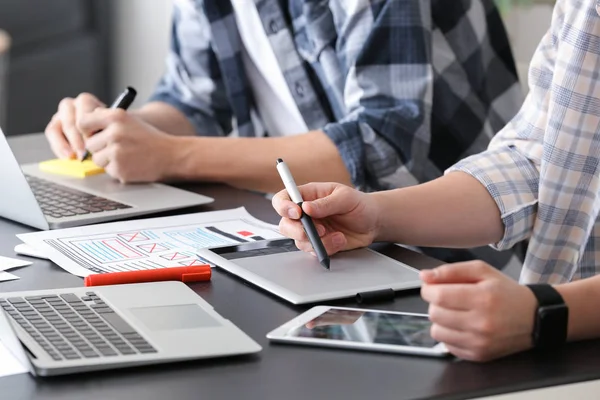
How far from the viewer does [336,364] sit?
2.77 feet

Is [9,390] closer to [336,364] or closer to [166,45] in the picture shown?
[336,364]

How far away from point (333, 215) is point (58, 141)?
0.65 metres

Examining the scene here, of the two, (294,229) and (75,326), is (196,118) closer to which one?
(294,229)

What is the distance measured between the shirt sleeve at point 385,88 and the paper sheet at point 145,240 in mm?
280

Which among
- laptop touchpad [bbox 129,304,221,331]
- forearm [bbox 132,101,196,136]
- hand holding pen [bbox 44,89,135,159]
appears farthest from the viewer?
forearm [bbox 132,101,196,136]

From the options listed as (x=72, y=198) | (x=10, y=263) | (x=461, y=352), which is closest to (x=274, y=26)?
(x=72, y=198)

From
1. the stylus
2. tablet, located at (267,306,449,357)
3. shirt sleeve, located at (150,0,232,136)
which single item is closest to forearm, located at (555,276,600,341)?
tablet, located at (267,306,449,357)

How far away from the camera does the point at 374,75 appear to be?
1.60m

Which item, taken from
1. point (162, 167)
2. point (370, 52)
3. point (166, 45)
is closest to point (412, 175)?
point (370, 52)

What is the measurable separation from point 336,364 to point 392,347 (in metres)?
0.05

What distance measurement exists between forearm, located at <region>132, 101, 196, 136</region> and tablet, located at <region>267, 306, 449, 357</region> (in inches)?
39.0

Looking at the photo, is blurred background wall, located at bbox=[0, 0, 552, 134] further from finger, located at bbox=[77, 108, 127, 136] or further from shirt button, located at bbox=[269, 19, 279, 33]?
finger, located at bbox=[77, 108, 127, 136]

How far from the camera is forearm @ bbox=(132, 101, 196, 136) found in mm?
1891

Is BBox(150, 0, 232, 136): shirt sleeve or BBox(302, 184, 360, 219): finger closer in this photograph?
BBox(302, 184, 360, 219): finger
